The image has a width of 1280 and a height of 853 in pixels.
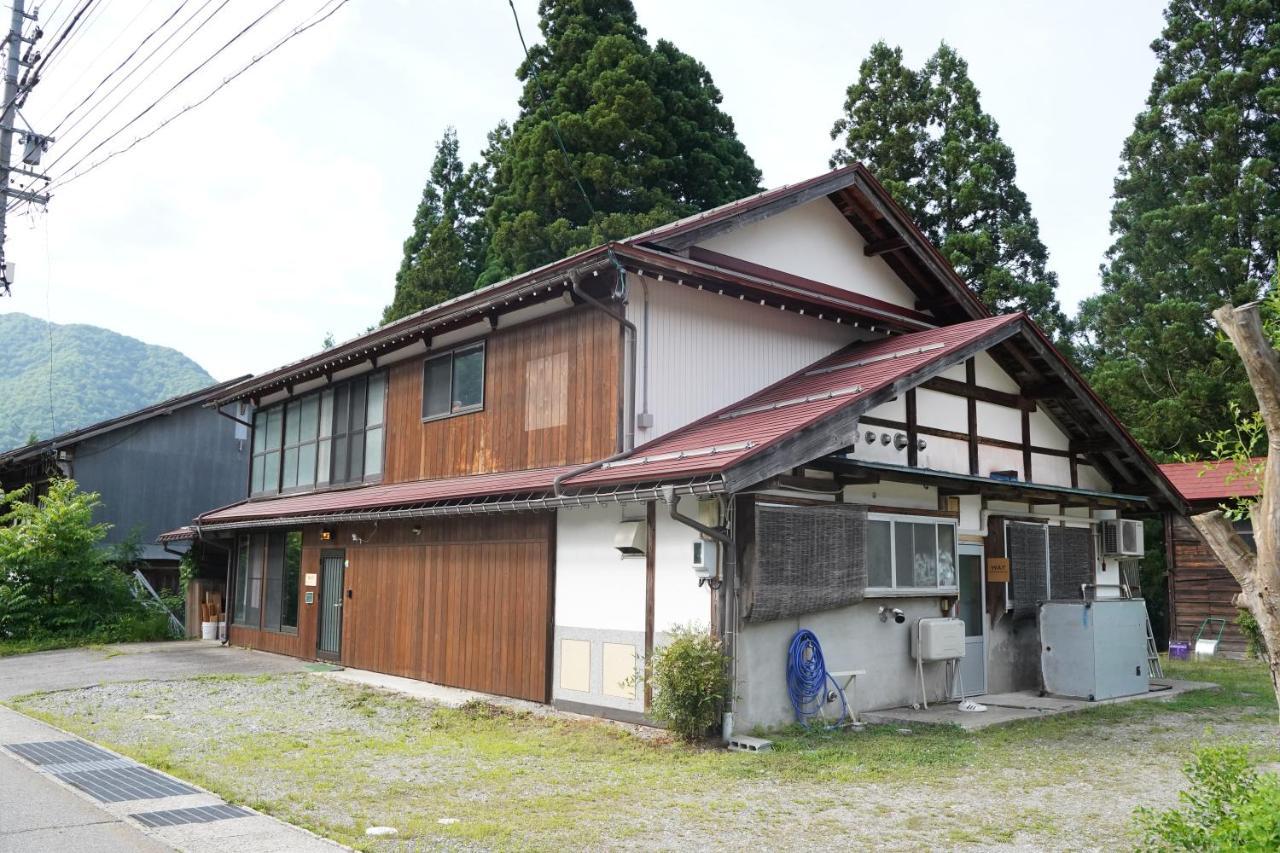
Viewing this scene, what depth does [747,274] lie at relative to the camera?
38.7ft

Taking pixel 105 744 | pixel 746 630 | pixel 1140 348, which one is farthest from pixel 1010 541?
pixel 1140 348

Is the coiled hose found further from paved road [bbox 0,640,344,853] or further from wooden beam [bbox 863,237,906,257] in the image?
wooden beam [bbox 863,237,906,257]

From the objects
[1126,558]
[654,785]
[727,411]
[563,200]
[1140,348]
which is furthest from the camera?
[563,200]

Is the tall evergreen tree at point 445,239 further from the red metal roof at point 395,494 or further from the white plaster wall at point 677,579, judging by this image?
the white plaster wall at point 677,579

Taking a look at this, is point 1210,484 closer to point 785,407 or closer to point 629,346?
point 785,407

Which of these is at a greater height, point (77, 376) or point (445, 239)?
point (77, 376)

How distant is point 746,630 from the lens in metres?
8.90

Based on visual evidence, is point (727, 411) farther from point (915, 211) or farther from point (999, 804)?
point (915, 211)

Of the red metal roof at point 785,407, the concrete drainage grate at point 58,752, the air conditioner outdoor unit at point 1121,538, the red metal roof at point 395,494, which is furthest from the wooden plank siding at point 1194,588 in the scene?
the concrete drainage grate at point 58,752

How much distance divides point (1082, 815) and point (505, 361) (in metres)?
8.23

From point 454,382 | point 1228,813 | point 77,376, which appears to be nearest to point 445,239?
point 454,382

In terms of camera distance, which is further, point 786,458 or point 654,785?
point 786,458

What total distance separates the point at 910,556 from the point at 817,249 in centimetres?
452

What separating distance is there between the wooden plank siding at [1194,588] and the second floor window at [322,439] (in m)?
14.4
